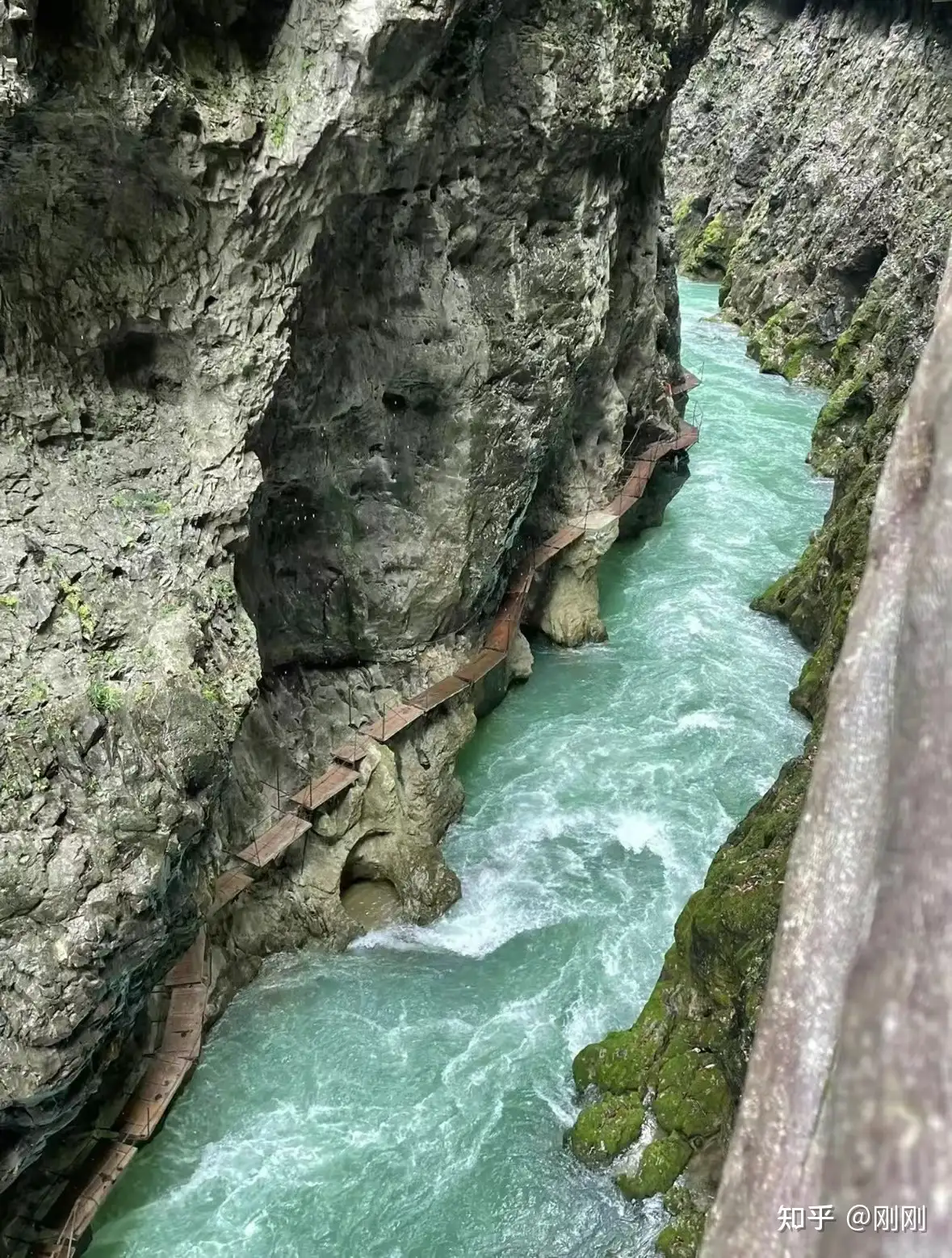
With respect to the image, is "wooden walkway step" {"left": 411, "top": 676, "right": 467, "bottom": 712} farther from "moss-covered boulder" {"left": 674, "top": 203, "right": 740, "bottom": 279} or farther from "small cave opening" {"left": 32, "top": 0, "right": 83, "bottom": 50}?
"moss-covered boulder" {"left": 674, "top": 203, "right": 740, "bottom": 279}

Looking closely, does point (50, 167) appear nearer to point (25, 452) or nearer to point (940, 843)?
point (25, 452)

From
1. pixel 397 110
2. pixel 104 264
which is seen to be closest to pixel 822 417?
pixel 397 110

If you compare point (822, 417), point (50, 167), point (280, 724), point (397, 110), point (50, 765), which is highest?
point (397, 110)

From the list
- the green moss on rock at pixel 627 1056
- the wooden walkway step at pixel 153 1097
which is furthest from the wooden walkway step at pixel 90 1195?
the green moss on rock at pixel 627 1056

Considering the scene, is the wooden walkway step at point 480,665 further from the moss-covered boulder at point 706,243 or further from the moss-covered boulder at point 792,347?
the moss-covered boulder at point 706,243

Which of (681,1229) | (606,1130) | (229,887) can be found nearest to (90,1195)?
(229,887)

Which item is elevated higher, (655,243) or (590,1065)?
(655,243)
